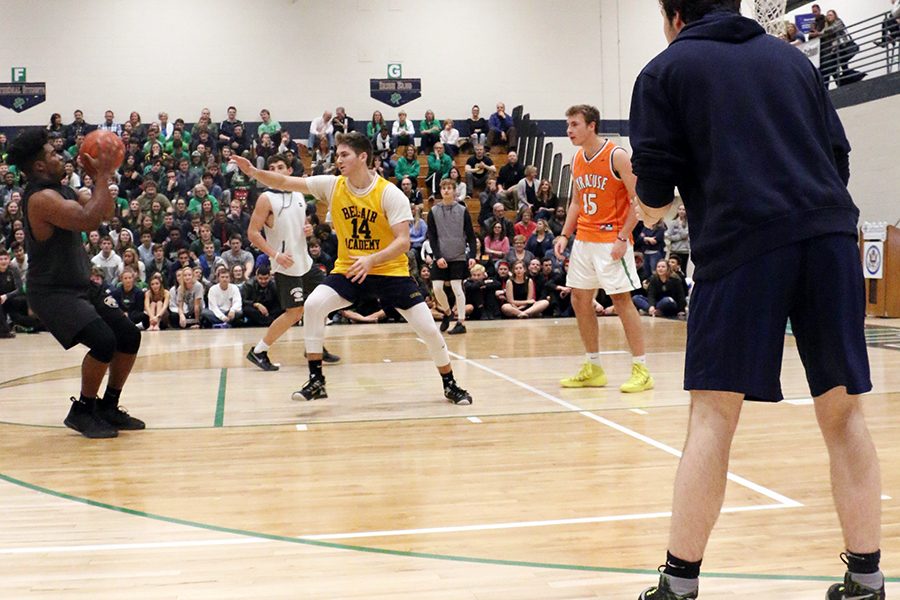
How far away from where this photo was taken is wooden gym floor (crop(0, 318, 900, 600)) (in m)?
3.36

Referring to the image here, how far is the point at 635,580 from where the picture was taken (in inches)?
130

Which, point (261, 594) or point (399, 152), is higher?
point (399, 152)

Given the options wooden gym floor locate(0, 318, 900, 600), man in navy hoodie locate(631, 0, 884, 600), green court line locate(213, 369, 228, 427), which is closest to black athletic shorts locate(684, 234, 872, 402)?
man in navy hoodie locate(631, 0, 884, 600)

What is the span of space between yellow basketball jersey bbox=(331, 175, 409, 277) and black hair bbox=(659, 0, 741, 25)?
4403mm

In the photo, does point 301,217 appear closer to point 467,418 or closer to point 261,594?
point 467,418

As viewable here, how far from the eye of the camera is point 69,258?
615cm

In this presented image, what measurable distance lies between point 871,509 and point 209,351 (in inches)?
390

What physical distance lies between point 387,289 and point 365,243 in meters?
0.40

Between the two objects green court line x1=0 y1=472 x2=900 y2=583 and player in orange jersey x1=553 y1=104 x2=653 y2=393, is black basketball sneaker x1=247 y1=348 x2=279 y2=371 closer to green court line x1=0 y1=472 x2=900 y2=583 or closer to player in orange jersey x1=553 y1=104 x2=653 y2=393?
player in orange jersey x1=553 y1=104 x2=653 y2=393

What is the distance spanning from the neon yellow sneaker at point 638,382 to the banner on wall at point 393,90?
17.9 metres

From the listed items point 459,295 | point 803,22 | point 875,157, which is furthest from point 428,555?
point 803,22

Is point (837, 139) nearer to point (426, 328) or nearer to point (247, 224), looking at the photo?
point (426, 328)

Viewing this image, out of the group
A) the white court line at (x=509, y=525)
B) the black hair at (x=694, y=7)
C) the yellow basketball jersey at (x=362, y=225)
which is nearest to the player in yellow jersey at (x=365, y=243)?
the yellow basketball jersey at (x=362, y=225)

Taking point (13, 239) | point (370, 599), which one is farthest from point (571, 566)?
point (13, 239)
